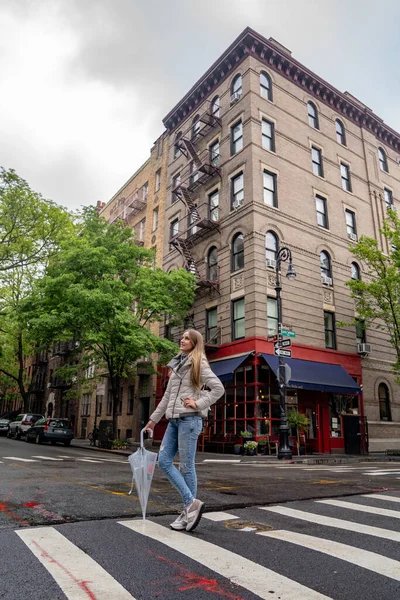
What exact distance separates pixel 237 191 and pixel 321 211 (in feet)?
18.2

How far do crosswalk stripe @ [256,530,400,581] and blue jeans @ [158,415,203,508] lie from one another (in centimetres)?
83

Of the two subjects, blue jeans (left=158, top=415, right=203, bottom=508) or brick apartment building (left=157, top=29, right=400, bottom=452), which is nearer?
blue jeans (left=158, top=415, right=203, bottom=508)

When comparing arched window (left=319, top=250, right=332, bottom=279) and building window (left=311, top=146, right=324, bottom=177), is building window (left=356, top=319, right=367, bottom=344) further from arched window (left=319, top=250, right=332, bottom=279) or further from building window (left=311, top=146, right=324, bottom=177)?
building window (left=311, top=146, right=324, bottom=177)

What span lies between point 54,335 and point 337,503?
17272mm

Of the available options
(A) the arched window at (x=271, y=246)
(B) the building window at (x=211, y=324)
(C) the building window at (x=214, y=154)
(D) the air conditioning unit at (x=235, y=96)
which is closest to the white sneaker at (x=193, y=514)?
(A) the arched window at (x=271, y=246)

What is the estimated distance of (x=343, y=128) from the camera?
30.2m

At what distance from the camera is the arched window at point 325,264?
1006 inches

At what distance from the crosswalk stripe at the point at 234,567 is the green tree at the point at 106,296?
50.9 feet

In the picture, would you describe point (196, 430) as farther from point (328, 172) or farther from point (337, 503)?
point (328, 172)

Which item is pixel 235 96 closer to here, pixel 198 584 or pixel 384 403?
pixel 384 403

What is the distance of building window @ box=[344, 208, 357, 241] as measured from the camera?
27938mm

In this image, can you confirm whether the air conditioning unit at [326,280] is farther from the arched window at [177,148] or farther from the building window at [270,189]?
the arched window at [177,148]

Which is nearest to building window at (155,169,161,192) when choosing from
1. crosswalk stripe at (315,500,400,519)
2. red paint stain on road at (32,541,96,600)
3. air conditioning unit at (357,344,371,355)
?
air conditioning unit at (357,344,371,355)

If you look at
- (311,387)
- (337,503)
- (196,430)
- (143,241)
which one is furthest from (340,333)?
(196,430)
